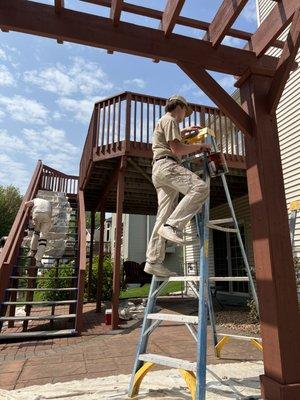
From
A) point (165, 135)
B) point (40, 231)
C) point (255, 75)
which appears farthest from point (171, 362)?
point (40, 231)

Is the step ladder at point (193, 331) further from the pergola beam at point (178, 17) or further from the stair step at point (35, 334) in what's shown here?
the stair step at point (35, 334)

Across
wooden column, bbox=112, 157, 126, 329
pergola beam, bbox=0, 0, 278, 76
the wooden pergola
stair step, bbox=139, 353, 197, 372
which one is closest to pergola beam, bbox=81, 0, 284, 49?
the wooden pergola

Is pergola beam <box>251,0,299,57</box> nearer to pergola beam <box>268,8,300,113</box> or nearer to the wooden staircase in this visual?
pergola beam <box>268,8,300,113</box>

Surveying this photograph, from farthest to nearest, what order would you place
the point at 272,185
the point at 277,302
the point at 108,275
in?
the point at 108,275
the point at 272,185
the point at 277,302

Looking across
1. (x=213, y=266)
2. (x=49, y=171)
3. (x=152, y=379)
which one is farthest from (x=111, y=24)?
(x=213, y=266)

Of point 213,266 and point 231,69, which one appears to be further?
point 213,266

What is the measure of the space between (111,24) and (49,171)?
851 centimetres

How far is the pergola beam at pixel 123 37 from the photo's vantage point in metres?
2.48

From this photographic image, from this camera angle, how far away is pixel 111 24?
8.67ft

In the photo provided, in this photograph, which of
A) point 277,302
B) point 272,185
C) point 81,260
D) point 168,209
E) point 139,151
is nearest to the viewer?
point 277,302

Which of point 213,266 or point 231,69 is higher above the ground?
point 231,69

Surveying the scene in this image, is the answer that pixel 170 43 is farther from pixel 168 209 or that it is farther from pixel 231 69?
pixel 168 209

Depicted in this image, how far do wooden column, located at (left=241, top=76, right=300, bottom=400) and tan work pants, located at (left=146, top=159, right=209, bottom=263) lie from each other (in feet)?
1.66

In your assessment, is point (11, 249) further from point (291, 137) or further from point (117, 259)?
point (291, 137)
